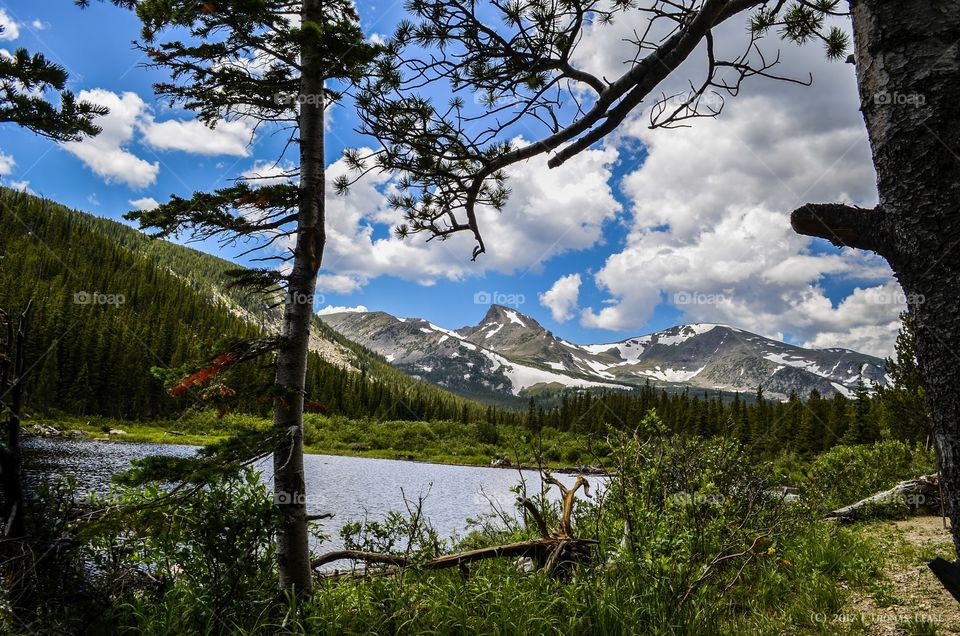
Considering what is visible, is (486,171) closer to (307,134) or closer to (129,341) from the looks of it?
(307,134)

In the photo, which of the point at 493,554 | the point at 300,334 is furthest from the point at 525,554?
the point at 300,334

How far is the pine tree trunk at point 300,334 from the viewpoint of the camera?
4.47 m

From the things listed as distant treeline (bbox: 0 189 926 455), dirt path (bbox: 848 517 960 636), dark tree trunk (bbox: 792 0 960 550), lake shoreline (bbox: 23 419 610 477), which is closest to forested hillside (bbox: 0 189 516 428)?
distant treeline (bbox: 0 189 926 455)

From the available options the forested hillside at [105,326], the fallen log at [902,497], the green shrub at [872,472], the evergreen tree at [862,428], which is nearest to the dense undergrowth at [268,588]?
the forested hillside at [105,326]

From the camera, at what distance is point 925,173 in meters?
1.83

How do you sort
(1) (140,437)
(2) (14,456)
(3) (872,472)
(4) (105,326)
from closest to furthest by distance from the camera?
(2) (14,456), (3) (872,472), (1) (140,437), (4) (105,326)

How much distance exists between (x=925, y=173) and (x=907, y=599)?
6257 mm

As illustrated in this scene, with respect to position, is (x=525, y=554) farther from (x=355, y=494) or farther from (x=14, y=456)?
(x=355, y=494)

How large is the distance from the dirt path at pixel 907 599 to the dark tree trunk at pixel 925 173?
4221mm

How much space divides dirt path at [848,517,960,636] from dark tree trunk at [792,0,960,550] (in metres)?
4.22

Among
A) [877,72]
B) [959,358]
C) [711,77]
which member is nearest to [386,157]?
[711,77]

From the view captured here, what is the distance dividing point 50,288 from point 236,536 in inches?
3934

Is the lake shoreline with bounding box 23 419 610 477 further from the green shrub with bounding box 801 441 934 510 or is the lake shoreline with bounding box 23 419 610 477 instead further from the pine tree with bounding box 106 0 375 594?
the pine tree with bounding box 106 0 375 594

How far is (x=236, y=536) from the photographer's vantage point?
172 inches
